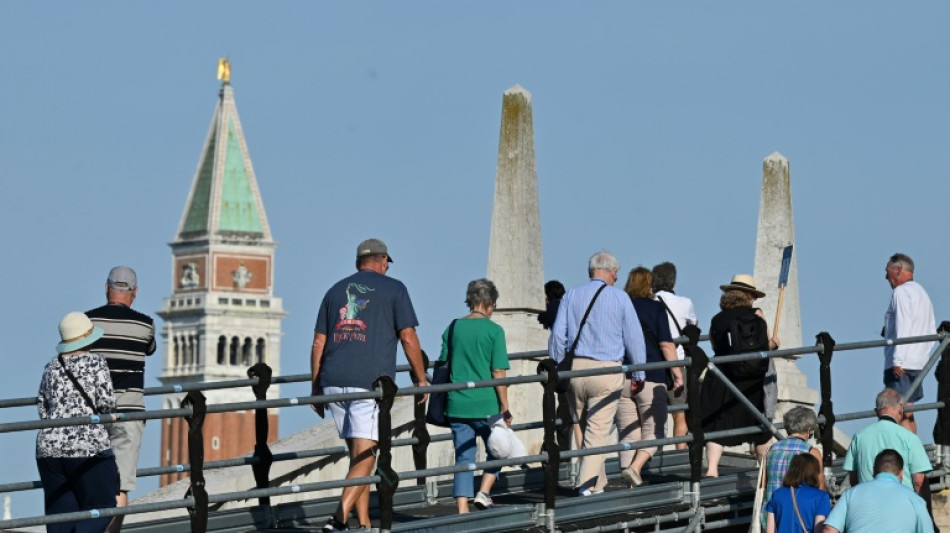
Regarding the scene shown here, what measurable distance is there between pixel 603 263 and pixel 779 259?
720 centimetres

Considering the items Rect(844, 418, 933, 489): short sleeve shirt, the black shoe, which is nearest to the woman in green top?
the black shoe

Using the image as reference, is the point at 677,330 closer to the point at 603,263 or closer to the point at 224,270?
the point at 603,263

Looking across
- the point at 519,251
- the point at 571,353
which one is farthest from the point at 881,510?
the point at 519,251

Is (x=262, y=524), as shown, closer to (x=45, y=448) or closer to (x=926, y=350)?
(x=45, y=448)

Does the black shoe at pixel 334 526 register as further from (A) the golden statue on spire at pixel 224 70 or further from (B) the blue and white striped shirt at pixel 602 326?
(A) the golden statue on spire at pixel 224 70

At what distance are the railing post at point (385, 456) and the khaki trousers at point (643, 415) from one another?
277 cm

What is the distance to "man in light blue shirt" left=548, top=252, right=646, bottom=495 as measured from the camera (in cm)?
1334

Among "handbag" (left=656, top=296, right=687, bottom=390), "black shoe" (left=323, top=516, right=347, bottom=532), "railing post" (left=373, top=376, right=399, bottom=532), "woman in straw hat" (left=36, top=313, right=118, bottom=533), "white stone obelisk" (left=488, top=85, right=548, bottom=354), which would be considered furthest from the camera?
"white stone obelisk" (left=488, top=85, right=548, bottom=354)

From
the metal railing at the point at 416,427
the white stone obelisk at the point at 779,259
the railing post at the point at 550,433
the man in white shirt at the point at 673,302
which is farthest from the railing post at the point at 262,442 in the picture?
the white stone obelisk at the point at 779,259

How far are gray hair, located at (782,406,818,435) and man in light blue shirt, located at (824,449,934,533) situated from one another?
2.85 feet

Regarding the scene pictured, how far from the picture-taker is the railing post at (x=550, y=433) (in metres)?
12.3

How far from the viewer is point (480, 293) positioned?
12.9 m

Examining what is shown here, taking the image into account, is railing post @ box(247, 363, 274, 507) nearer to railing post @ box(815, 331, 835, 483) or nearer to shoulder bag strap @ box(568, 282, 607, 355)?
shoulder bag strap @ box(568, 282, 607, 355)

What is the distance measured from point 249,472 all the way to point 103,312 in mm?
6381
